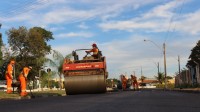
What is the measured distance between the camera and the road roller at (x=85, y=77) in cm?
2392

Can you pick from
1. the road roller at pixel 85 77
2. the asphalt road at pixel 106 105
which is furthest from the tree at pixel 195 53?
the asphalt road at pixel 106 105

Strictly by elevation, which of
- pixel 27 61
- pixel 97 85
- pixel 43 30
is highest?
pixel 43 30

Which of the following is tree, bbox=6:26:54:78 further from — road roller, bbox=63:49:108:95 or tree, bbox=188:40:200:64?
tree, bbox=188:40:200:64

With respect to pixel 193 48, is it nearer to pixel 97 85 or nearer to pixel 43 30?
pixel 43 30

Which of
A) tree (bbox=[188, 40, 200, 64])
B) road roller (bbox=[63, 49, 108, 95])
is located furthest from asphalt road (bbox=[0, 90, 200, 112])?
tree (bbox=[188, 40, 200, 64])

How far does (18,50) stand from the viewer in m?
68.8

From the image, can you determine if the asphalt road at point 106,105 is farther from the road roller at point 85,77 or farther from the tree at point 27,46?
the tree at point 27,46

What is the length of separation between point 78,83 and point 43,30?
2197 inches

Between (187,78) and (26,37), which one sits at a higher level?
(26,37)

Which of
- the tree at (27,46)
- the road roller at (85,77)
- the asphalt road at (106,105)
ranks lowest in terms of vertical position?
the asphalt road at (106,105)

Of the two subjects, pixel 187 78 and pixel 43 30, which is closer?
pixel 187 78

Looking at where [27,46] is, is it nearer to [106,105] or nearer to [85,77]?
[85,77]

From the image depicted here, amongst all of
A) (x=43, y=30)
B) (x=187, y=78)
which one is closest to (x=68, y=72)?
(x=187, y=78)

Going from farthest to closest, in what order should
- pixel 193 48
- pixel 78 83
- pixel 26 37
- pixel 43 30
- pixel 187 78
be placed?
pixel 193 48 → pixel 43 30 → pixel 26 37 → pixel 187 78 → pixel 78 83
